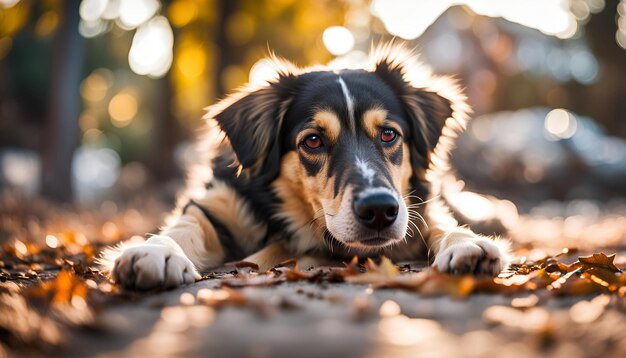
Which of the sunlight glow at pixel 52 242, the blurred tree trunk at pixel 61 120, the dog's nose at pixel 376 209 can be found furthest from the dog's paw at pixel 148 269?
the blurred tree trunk at pixel 61 120

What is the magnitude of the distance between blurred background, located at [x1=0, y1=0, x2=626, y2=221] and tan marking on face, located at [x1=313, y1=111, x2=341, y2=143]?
35.0 inches

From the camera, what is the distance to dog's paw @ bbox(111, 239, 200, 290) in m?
2.33

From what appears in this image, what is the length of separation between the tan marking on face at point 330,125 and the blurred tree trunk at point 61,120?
6.21 metres

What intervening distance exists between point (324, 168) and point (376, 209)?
615 millimetres

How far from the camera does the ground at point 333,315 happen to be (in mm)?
1548

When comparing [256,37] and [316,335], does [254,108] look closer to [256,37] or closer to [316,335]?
[316,335]

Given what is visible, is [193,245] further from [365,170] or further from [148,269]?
[365,170]

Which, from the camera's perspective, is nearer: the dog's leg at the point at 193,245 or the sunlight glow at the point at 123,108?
the dog's leg at the point at 193,245

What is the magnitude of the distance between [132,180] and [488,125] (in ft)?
32.2

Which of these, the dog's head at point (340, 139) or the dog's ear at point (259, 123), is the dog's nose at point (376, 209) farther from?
the dog's ear at point (259, 123)

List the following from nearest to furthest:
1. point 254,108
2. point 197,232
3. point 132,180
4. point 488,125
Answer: point 197,232, point 254,108, point 132,180, point 488,125

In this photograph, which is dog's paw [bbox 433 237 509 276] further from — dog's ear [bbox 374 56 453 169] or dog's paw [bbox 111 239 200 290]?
dog's ear [bbox 374 56 453 169]

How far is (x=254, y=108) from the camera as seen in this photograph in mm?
3773

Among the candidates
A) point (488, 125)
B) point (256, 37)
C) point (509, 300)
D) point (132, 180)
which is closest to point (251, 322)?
point (509, 300)
